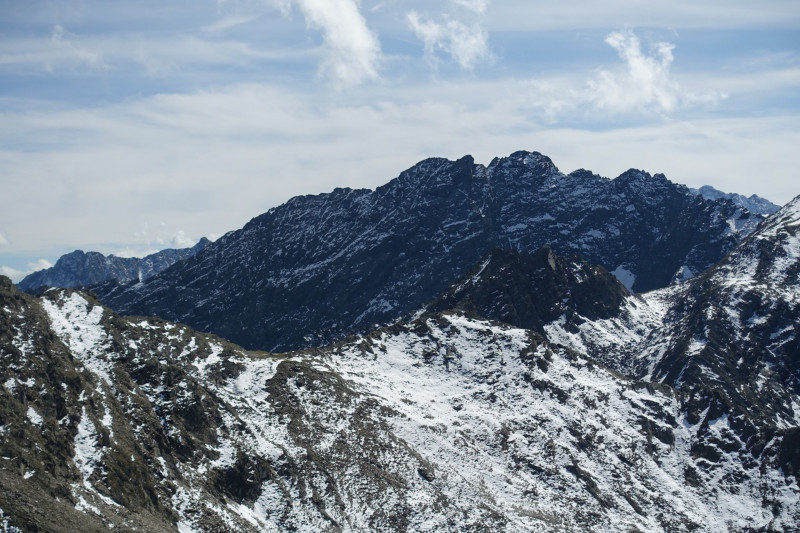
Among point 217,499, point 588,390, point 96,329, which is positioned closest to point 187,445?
point 217,499

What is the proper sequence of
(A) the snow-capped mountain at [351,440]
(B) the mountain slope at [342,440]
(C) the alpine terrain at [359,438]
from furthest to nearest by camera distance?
(C) the alpine terrain at [359,438] < (A) the snow-capped mountain at [351,440] < (B) the mountain slope at [342,440]

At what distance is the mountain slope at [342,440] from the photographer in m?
97.1

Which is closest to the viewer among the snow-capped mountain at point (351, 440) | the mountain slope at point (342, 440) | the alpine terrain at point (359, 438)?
the mountain slope at point (342, 440)

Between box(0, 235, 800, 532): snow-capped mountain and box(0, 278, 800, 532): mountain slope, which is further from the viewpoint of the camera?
box(0, 235, 800, 532): snow-capped mountain

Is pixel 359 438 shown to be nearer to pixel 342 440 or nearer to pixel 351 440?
pixel 351 440

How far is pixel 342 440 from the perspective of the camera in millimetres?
127750

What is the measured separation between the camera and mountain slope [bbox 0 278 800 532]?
97.1m

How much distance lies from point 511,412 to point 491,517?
118 ft

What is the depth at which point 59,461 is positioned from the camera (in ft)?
300

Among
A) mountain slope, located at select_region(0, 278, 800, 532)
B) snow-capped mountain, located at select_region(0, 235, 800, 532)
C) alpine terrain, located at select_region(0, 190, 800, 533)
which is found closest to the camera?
mountain slope, located at select_region(0, 278, 800, 532)

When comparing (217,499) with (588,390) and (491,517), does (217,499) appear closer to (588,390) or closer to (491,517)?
(491,517)

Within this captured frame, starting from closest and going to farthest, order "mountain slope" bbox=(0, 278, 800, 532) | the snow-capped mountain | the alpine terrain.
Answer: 1. "mountain slope" bbox=(0, 278, 800, 532)
2. the snow-capped mountain
3. the alpine terrain

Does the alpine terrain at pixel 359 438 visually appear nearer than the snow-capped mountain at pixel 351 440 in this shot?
No

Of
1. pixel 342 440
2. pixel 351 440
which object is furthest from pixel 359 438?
pixel 342 440
